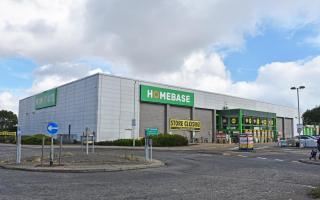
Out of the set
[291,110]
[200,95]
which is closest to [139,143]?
[200,95]

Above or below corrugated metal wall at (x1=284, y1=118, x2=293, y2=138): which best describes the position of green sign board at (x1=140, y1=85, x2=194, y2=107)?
above

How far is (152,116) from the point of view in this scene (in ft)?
200

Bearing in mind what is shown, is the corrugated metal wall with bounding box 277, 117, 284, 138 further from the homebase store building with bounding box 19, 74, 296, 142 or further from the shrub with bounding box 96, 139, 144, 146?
the shrub with bounding box 96, 139, 144, 146

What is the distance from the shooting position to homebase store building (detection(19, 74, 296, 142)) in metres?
55.6

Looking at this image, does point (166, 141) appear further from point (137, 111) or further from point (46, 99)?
point (46, 99)

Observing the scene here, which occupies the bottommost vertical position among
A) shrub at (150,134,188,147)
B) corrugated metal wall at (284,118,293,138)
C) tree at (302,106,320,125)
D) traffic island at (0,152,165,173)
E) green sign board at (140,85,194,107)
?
traffic island at (0,152,165,173)

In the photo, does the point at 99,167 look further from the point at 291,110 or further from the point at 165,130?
the point at 291,110

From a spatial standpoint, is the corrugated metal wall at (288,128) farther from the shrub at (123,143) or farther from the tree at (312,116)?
the shrub at (123,143)

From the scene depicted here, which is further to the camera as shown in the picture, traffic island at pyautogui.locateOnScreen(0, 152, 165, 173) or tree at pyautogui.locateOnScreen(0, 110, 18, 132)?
tree at pyautogui.locateOnScreen(0, 110, 18, 132)

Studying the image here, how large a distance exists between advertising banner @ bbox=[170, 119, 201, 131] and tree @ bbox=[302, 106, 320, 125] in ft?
141

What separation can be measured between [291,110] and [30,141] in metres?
65.5

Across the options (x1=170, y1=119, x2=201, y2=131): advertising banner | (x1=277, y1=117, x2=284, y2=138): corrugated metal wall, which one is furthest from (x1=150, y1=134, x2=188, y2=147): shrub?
(x1=277, y1=117, x2=284, y2=138): corrugated metal wall

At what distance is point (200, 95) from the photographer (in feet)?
230

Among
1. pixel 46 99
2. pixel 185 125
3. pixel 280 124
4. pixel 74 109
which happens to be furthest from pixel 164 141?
pixel 280 124
